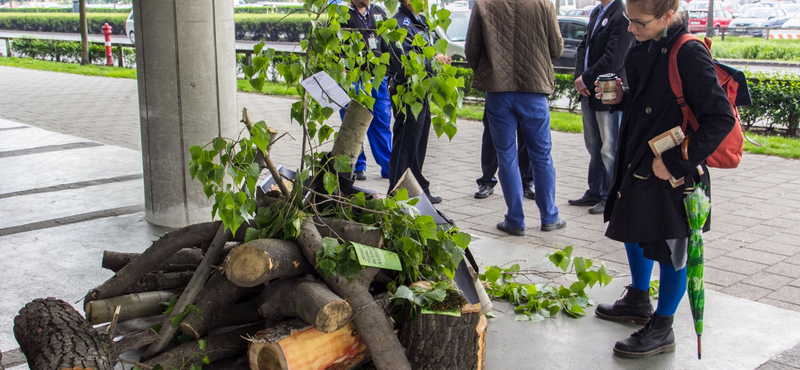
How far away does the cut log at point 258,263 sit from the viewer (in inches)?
108

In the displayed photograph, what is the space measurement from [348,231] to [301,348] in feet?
1.92

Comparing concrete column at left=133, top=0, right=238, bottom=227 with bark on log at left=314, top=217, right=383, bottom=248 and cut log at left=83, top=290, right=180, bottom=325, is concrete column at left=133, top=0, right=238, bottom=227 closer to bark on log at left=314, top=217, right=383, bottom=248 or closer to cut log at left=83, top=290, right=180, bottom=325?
cut log at left=83, top=290, right=180, bottom=325

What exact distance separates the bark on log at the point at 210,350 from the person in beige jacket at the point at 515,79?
2513 millimetres

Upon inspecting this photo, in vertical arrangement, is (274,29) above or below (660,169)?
above

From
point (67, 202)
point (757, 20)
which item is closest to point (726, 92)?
point (67, 202)

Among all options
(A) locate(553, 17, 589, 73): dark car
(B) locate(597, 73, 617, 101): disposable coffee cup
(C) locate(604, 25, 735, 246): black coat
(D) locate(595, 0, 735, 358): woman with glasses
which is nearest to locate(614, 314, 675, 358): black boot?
(D) locate(595, 0, 735, 358): woman with glasses

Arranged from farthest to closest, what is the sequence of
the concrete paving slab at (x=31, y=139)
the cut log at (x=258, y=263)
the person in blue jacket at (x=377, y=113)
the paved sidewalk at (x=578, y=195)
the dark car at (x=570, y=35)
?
the dark car at (x=570, y=35)
the concrete paving slab at (x=31, y=139)
the person in blue jacket at (x=377, y=113)
the paved sidewalk at (x=578, y=195)
the cut log at (x=258, y=263)

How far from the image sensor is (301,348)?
2713 mm

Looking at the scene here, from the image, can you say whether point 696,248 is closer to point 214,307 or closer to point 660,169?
point 660,169

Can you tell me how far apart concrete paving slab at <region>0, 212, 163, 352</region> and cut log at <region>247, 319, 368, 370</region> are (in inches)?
53.0

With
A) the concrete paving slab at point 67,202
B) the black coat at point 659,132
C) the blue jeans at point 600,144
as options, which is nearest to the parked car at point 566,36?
the blue jeans at point 600,144

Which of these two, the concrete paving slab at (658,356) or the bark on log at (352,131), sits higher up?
the bark on log at (352,131)

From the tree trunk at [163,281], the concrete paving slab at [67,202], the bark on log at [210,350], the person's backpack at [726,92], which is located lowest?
the concrete paving slab at [67,202]

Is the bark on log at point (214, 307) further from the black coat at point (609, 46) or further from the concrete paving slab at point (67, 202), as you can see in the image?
the black coat at point (609, 46)
